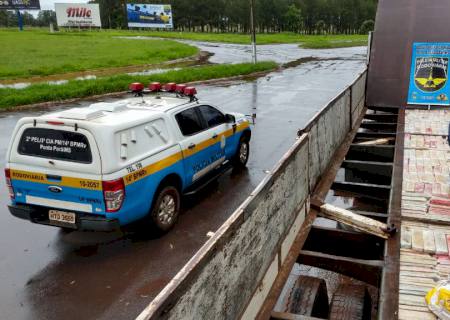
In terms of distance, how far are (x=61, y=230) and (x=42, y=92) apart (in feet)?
45.1

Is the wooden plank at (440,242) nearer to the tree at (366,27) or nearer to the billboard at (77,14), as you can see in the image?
the billboard at (77,14)

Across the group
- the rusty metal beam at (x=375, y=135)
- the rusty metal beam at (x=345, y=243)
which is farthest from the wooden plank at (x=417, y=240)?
the rusty metal beam at (x=375, y=135)

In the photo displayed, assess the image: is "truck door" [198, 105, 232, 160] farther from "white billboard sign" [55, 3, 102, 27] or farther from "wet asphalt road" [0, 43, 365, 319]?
"white billboard sign" [55, 3, 102, 27]

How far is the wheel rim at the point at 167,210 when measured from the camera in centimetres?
695

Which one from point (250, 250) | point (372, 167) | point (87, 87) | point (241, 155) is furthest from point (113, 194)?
point (87, 87)

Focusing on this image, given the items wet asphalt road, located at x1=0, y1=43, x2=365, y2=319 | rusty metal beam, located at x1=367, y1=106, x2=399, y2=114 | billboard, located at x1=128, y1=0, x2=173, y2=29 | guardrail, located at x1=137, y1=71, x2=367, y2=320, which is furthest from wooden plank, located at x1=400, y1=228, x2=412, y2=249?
billboard, located at x1=128, y1=0, x2=173, y2=29

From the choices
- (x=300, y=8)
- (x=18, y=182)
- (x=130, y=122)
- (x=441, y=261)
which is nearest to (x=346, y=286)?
(x=441, y=261)

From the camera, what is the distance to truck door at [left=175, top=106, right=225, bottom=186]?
7582mm

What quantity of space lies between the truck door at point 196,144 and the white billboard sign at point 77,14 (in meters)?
106

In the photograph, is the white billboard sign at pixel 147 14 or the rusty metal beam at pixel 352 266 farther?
the white billboard sign at pixel 147 14

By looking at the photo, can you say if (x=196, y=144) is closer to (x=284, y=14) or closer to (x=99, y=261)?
(x=99, y=261)

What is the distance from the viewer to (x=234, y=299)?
395cm

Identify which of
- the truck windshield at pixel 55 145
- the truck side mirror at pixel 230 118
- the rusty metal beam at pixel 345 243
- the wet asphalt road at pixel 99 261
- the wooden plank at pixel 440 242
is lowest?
the wet asphalt road at pixel 99 261

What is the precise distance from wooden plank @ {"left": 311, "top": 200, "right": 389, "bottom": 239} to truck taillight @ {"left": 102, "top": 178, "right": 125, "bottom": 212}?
9.30ft
